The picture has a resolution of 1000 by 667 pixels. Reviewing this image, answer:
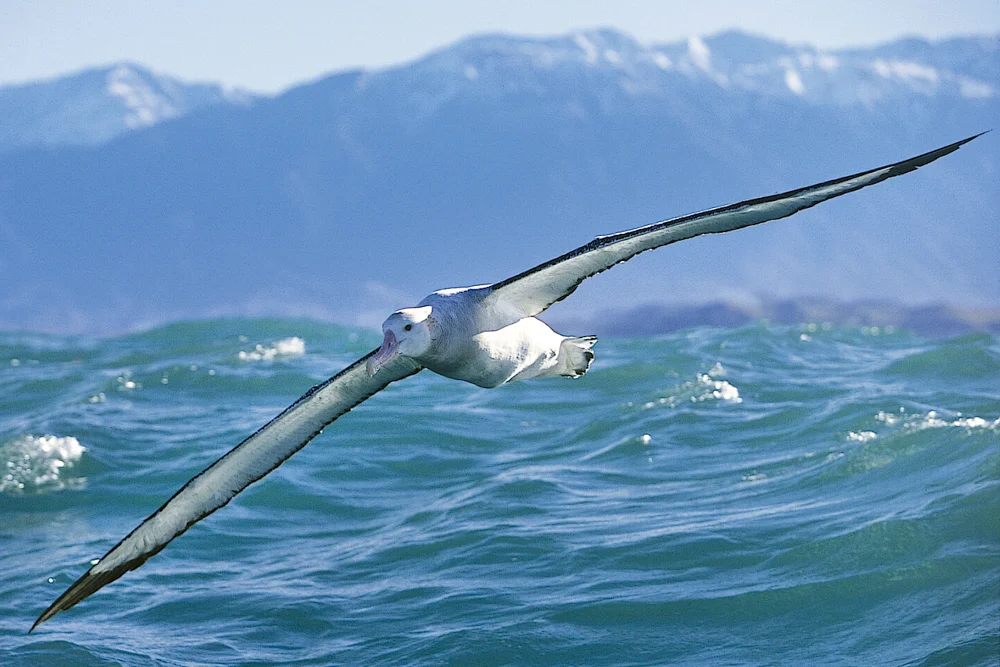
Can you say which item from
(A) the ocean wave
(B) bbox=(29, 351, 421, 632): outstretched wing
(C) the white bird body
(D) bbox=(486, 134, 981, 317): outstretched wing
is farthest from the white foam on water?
(D) bbox=(486, 134, 981, 317): outstretched wing

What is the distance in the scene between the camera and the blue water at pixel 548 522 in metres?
9.04

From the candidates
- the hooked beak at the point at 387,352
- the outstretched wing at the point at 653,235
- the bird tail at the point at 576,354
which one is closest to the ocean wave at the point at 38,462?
the bird tail at the point at 576,354

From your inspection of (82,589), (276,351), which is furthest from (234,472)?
(276,351)

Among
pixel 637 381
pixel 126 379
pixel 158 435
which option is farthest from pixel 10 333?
pixel 637 381

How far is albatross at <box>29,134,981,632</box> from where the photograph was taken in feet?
20.4

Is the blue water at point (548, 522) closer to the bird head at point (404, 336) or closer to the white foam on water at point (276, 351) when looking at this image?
the white foam on water at point (276, 351)

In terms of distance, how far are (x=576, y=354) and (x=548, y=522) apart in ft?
13.6

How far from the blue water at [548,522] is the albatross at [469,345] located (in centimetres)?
187

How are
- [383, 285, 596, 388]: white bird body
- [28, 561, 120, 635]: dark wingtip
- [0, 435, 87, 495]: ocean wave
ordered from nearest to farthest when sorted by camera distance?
1. [383, 285, 596, 388]: white bird body
2. [28, 561, 120, 635]: dark wingtip
3. [0, 435, 87, 495]: ocean wave

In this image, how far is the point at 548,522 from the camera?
37.4 feet

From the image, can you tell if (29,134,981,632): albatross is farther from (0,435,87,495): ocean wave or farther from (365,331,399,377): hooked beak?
(0,435,87,495): ocean wave

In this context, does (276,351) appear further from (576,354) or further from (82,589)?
(576,354)

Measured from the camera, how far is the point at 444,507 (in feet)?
40.6

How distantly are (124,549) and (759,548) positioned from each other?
5.33 metres
